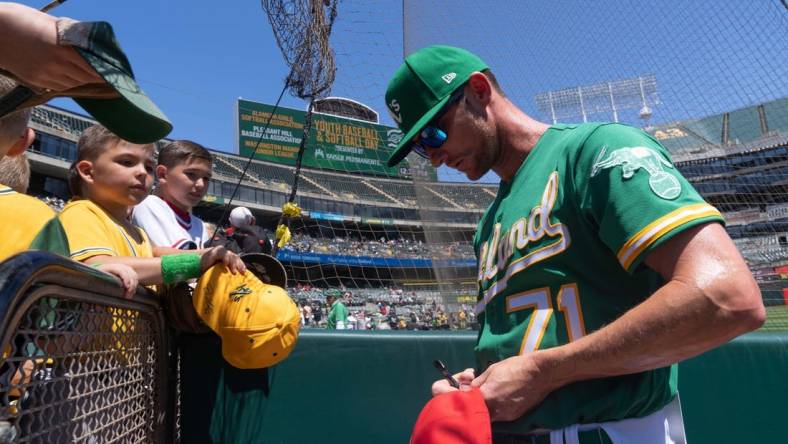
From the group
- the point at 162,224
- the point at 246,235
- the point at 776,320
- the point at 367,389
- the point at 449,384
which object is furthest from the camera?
the point at 776,320

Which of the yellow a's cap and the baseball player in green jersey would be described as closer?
the baseball player in green jersey

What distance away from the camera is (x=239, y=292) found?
156cm

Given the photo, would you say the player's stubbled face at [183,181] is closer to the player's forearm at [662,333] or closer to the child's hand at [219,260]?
the child's hand at [219,260]

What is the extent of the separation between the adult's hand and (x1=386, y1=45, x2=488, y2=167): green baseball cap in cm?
76

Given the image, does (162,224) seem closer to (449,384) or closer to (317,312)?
(449,384)

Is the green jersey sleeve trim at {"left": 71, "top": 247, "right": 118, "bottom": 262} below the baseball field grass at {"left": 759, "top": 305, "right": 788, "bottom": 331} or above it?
above

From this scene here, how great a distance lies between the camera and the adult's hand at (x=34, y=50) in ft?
2.06

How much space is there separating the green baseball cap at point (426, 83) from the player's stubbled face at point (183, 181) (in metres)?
1.51

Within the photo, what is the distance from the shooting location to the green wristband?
1554 mm

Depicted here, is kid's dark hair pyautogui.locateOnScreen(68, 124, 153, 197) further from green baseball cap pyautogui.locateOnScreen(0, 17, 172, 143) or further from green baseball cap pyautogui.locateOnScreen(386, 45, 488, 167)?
green baseball cap pyautogui.locateOnScreen(0, 17, 172, 143)

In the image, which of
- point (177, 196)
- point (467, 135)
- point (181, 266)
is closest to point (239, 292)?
point (181, 266)

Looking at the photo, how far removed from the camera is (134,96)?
0.65 m

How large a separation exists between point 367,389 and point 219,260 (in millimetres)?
849

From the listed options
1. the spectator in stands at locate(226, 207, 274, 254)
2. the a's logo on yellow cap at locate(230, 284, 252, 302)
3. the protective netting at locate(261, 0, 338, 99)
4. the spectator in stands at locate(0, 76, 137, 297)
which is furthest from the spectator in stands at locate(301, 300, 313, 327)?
the spectator in stands at locate(0, 76, 137, 297)
